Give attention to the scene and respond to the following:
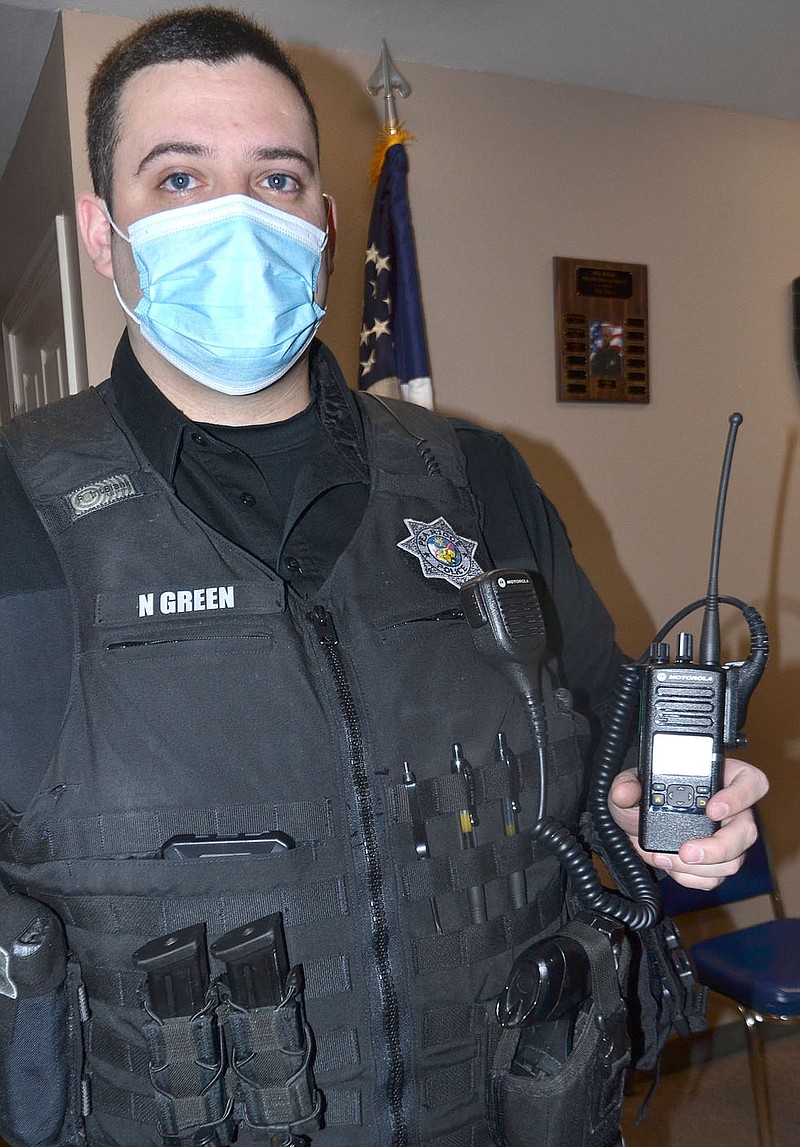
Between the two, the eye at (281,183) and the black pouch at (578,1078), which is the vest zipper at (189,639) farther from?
the eye at (281,183)

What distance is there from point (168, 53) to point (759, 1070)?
2.27 metres

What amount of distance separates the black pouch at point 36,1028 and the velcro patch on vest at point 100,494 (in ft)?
1.16

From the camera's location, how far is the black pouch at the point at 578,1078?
90 cm

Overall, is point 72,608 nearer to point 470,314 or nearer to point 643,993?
point 643,993

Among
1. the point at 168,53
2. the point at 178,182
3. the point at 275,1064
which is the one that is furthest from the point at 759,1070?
the point at 168,53

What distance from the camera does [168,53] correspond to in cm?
108

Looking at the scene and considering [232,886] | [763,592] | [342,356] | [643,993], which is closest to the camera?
[232,886]

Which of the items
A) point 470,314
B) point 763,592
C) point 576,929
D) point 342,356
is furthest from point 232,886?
point 763,592

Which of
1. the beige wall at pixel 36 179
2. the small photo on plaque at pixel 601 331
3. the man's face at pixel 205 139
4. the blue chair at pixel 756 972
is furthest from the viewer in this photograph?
the small photo on plaque at pixel 601 331

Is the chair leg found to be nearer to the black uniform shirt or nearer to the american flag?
the black uniform shirt

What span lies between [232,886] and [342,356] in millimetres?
1953

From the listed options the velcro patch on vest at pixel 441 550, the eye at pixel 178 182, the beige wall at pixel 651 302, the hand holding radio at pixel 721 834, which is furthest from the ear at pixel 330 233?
the beige wall at pixel 651 302

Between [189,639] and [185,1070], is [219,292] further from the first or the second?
[185,1070]

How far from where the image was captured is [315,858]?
886 mm
